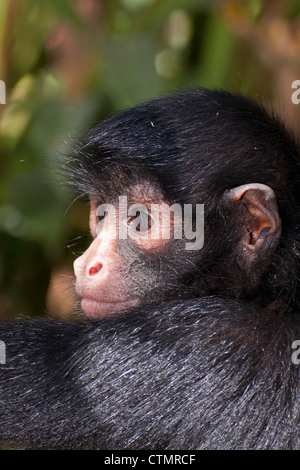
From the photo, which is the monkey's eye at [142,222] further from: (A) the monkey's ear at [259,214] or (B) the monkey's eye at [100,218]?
(A) the monkey's ear at [259,214]

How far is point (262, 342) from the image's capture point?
3.10 m

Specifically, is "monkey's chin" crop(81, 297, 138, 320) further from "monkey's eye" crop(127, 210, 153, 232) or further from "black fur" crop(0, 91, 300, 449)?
"monkey's eye" crop(127, 210, 153, 232)

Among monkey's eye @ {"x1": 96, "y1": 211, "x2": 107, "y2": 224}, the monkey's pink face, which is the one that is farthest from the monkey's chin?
monkey's eye @ {"x1": 96, "y1": 211, "x2": 107, "y2": 224}

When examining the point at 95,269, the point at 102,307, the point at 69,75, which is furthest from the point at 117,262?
the point at 69,75

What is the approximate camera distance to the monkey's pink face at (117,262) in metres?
3.47

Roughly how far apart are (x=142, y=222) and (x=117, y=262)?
0.21m

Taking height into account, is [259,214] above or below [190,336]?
above

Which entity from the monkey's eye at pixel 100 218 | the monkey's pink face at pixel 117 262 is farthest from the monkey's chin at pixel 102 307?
the monkey's eye at pixel 100 218

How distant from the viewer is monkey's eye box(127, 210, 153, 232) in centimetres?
351

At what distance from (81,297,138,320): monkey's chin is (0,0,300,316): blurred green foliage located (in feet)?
5.74

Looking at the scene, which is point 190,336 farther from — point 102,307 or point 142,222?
point 142,222

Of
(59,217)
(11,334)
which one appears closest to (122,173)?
(11,334)

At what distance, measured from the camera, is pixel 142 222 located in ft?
11.6

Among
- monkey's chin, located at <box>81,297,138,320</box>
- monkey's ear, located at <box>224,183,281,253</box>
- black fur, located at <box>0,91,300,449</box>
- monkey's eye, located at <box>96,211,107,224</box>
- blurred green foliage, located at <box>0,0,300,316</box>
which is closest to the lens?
black fur, located at <box>0,91,300,449</box>
